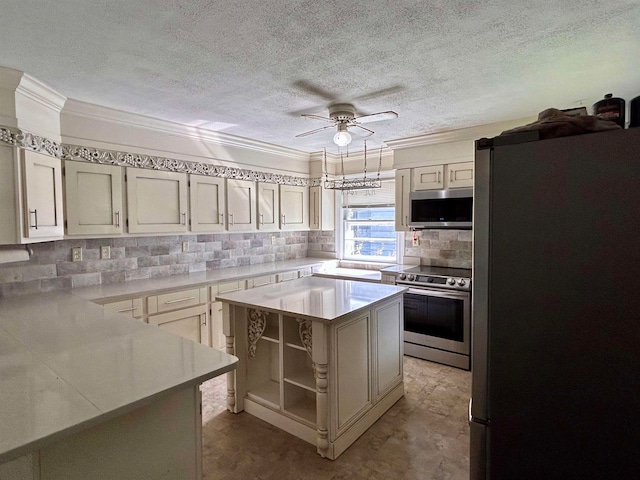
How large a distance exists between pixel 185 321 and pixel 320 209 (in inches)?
98.5

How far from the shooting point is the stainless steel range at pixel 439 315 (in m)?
3.43

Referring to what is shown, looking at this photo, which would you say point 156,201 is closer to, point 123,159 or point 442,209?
point 123,159

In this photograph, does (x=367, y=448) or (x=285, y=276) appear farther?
(x=285, y=276)

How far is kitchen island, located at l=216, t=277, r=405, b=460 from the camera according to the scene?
2182 millimetres

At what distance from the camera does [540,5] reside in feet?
5.08

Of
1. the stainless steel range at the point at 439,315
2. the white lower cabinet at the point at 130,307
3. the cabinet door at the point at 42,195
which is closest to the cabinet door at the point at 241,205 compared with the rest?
the white lower cabinet at the point at 130,307

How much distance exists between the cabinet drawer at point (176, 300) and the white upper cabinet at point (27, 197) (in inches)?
35.3

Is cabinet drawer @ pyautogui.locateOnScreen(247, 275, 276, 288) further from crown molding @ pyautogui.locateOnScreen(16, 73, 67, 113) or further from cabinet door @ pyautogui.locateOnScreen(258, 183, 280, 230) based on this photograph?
crown molding @ pyautogui.locateOnScreen(16, 73, 67, 113)

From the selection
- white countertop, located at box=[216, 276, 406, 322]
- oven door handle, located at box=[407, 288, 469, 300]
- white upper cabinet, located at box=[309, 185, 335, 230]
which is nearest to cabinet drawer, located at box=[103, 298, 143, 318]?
white countertop, located at box=[216, 276, 406, 322]

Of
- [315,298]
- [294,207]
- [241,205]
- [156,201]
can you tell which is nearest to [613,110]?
[315,298]

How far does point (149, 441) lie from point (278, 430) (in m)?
1.37

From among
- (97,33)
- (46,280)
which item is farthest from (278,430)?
(97,33)

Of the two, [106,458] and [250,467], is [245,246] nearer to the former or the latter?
[250,467]

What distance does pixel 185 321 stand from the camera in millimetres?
3303
